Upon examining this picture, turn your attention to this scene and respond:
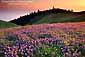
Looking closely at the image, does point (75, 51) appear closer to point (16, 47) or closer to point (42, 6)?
point (16, 47)

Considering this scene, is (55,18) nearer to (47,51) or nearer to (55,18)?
(55,18)

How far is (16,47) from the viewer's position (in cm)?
1194

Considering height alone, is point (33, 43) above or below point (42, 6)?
above

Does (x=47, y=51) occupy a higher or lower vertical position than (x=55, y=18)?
higher

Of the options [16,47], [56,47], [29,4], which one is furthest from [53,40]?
[29,4]

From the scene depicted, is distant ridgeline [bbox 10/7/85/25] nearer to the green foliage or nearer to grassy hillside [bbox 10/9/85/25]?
grassy hillside [bbox 10/9/85/25]

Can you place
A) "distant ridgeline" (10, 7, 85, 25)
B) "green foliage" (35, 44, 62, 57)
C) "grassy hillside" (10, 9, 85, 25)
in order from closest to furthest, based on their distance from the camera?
1. "green foliage" (35, 44, 62, 57)
2. "distant ridgeline" (10, 7, 85, 25)
3. "grassy hillside" (10, 9, 85, 25)

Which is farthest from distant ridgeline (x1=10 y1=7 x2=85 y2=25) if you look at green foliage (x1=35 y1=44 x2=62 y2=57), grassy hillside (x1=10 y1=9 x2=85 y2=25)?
green foliage (x1=35 y1=44 x2=62 y2=57)

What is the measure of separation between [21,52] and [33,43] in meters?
0.95

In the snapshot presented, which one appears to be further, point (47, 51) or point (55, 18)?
point (55, 18)

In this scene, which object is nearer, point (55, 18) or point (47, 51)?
point (47, 51)

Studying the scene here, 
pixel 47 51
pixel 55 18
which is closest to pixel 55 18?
pixel 55 18

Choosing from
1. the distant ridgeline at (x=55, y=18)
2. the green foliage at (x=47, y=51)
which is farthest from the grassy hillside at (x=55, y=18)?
the green foliage at (x=47, y=51)

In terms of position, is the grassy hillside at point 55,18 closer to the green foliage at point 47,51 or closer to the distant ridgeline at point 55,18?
the distant ridgeline at point 55,18
